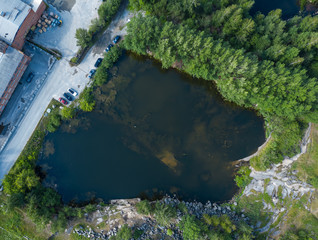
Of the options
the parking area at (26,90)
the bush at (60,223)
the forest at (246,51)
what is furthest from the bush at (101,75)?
the bush at (60,223)

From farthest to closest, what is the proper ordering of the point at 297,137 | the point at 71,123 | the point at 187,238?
the point at 71,123 < the point at 297,137 < the point at 187,238

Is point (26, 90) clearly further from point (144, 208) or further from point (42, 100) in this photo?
point (144, 208)

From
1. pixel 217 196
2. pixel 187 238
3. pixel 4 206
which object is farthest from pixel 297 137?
pixel 4 206

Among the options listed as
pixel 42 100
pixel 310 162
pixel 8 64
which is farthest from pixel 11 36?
pixel 310 162

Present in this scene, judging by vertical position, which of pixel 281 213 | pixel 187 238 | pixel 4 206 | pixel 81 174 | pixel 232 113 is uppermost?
pixel 232 113

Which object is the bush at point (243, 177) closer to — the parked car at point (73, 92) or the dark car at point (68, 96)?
the parked car at point (73, 92)

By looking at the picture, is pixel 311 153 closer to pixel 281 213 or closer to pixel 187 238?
pixel 281 213
